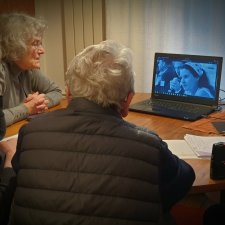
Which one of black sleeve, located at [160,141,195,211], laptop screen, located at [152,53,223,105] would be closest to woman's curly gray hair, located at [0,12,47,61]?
laptop screen, located at [152,53,223,105]

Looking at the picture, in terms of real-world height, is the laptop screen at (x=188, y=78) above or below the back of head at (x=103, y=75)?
below

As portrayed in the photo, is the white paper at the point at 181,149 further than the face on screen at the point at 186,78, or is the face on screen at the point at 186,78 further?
the face on screen at the point at 186,78

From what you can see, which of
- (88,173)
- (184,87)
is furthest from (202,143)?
(88,173)

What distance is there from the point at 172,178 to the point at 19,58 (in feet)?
4.55

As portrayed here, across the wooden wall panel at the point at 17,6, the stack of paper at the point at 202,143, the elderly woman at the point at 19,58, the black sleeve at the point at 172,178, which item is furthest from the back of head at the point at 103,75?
the wooden wall panel at the point at 17,6

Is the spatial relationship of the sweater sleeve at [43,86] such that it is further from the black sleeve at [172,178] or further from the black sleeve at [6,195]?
the black sleeve at [172,178]

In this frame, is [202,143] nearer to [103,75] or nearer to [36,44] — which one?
[103,75]

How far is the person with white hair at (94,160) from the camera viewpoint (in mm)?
1004

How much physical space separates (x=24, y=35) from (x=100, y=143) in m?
1.40

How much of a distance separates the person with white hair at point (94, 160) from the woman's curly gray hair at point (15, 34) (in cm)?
113

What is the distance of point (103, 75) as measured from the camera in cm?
110

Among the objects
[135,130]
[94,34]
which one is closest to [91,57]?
[135,130]

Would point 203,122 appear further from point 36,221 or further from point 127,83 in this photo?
point 36,221

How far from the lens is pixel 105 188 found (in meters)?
1.00
